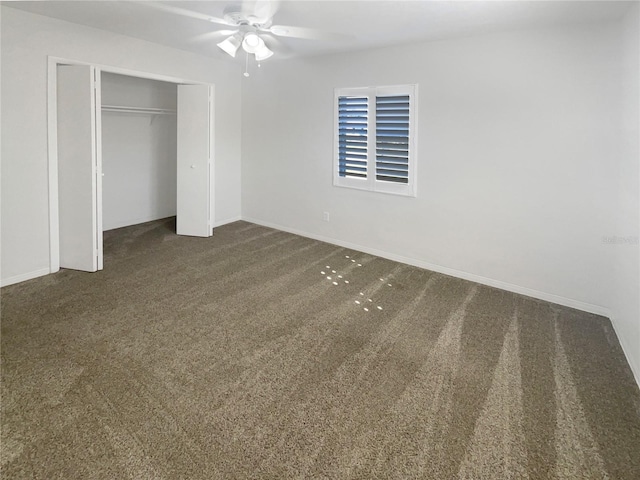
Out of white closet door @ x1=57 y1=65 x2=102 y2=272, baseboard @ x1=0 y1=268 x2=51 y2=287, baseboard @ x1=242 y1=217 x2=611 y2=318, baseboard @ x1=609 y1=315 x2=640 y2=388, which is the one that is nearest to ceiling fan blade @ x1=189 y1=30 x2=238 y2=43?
white closet door @ x1=57 y1=65 x2=102 y2=272

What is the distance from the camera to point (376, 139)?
4.89 meters

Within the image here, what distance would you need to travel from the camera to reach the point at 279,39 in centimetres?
438

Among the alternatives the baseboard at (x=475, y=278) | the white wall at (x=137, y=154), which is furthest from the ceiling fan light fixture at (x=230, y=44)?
the baseboard at (x=475, y=278)

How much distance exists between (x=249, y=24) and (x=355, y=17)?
36.7 inches

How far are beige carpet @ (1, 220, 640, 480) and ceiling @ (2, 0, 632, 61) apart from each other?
7.98 ft

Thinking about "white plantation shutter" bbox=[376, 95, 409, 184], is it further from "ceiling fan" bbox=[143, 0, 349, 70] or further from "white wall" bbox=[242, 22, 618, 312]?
"ceiling fan" bbox=[143, 0, 349, 70]

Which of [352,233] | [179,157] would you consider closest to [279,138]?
[179,157]

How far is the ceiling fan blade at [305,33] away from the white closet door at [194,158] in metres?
1.85

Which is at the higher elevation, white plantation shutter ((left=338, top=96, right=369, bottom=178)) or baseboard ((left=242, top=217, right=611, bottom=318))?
white plantation shutter ((left=338, top=96, right=369, bottom=178))

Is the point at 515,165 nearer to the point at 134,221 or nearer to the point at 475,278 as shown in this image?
the point at 475,278

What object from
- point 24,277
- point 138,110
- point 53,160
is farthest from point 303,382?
point 138,110

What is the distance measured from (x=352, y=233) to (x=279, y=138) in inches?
71.3

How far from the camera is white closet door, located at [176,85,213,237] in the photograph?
545 centimetres

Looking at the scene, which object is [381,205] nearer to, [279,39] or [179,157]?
[279,39]
